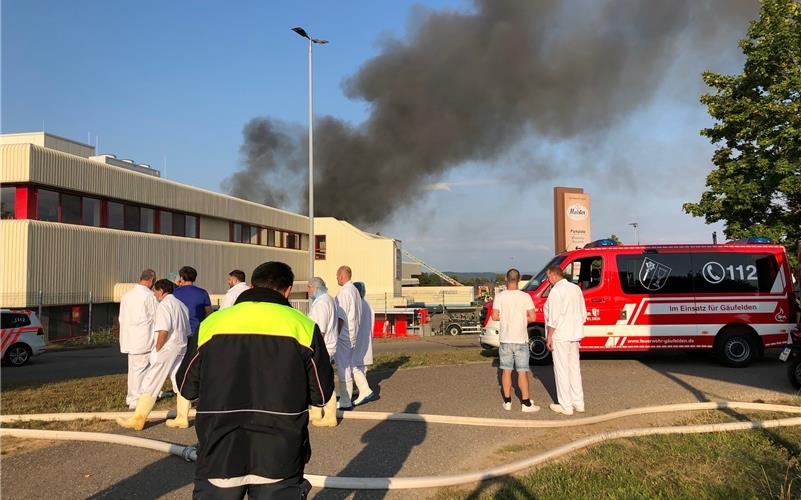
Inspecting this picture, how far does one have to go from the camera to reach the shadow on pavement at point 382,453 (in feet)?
15.0

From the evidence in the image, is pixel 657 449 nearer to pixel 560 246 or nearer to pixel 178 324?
pixel 178 324

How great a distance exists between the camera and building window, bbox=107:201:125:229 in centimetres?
2431

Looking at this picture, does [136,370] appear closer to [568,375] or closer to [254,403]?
[254,403]

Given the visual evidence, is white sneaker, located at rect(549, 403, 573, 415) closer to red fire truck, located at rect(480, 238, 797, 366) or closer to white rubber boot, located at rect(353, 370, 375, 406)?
white rubber boot, located at rect(353, 370, 375, 406)

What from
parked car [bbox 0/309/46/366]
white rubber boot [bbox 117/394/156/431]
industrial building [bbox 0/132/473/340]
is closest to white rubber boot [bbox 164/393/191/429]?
white rubber boot [bbox 117/394/156/431]

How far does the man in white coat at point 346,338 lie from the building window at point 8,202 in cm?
1796

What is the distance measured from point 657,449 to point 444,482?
2.25 meters

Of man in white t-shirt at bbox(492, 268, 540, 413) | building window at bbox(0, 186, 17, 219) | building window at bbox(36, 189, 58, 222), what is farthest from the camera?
building window at bbox(36, 189, 58, 222)

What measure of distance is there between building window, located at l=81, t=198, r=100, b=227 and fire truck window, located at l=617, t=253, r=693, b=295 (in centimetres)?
2051

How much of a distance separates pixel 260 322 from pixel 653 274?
10190 millimetres

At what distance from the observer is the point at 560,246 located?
54.5 feet

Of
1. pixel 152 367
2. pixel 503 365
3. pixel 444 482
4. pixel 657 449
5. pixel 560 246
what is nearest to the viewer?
pixel 444 482

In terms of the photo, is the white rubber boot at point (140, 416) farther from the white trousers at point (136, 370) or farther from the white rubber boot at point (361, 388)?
the white rubber boot at point (361, 388)

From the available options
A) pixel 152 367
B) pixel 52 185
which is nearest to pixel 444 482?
pixel 152 367
